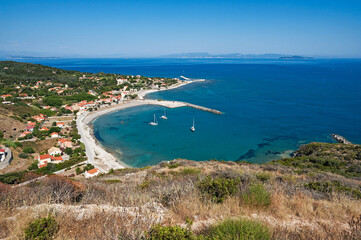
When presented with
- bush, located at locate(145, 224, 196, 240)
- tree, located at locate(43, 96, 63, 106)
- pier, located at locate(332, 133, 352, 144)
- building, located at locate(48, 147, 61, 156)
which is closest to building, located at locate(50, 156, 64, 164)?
building, located at locate(48, 147, 61, 156)

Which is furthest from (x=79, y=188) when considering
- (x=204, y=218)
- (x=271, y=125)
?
(x=271, y=125)

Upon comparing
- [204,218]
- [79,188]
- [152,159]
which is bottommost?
[152,159]

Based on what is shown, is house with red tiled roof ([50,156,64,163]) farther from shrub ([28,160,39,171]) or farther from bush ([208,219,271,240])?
bush ([208,219,271,240])

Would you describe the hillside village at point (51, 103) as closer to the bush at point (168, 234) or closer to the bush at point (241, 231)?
the bush at point (168, 234)

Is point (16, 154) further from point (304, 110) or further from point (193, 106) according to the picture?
point (304, 110)

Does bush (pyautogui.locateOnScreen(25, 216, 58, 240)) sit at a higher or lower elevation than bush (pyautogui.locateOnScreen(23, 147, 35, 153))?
higher

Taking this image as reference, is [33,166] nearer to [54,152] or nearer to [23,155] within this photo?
[54,152]

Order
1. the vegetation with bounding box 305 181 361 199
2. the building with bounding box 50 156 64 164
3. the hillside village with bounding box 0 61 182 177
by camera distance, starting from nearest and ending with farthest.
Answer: the vegetation with bounding box 305 181 361 199, the building with bounding box 50 156 64 164, the hillside village with bounding box 0 61 182 177
